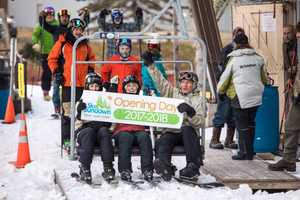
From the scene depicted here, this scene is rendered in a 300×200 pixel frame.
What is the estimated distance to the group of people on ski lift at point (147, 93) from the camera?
23.9 feet

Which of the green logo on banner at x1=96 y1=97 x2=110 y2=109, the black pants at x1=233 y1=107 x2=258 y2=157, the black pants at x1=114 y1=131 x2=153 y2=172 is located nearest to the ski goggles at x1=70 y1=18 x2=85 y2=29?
the green logo on banner at x1=96 y1=97 x2=110 y2=109

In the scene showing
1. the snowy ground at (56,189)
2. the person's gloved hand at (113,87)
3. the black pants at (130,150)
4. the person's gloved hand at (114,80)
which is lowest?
the snowy ground at (56,189)

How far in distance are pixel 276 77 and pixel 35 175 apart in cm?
389

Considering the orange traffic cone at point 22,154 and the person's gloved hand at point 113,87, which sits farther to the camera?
the orange traffic cone at point 22,154

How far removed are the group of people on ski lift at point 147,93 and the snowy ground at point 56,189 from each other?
Result: 1.01 ft

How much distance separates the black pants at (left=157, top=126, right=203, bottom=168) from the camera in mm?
7312

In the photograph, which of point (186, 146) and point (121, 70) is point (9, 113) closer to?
point (121, 70)

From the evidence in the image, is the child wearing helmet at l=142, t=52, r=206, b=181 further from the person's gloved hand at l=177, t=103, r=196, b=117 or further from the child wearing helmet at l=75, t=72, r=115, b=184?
the child wearing helmet at l=75, t=72, r=115, b=184

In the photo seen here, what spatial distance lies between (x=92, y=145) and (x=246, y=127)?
231 cm

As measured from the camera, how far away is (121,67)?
28.9 feet

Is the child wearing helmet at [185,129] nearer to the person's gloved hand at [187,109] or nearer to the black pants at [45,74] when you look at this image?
the person's gloved hand at [187,109]

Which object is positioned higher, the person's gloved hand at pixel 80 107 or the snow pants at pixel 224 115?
the person's gloved hand at pixel 80 107

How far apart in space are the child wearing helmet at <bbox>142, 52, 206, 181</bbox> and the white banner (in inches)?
5.2

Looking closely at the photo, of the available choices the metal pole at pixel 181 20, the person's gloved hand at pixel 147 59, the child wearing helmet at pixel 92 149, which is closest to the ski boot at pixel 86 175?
the child wearing helmet at pixel 92 149
